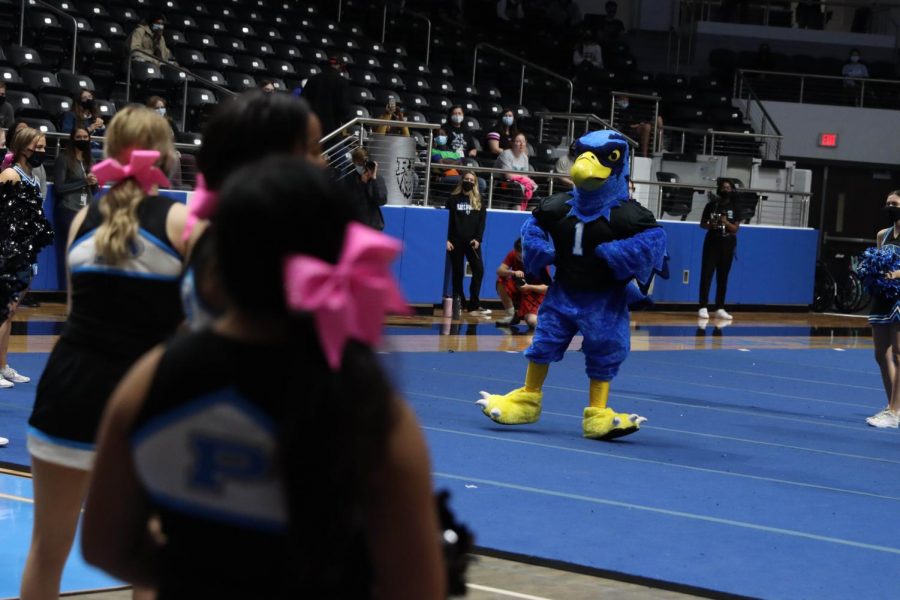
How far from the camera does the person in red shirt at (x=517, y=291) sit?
14.3 m

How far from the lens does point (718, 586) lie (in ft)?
16.7

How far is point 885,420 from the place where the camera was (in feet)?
32.6

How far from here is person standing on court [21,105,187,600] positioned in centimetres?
318

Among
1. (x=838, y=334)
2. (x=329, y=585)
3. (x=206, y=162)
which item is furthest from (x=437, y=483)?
(x=838, y=334)

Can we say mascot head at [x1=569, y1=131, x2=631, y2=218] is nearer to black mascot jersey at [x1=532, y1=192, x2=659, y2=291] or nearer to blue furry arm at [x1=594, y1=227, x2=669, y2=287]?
black mascot jersey at [x1=532, y1=192, x2=659, y2=291]

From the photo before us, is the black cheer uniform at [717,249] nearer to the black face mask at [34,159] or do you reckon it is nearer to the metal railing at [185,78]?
the metal railing at [185,78]

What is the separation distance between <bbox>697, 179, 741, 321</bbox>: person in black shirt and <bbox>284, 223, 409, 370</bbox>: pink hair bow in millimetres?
17147

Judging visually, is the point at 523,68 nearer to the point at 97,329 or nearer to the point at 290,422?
the point at 97,329

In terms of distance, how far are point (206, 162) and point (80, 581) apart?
261 centimetres

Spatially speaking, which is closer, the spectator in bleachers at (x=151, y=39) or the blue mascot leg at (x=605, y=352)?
the blue mascot leg at (x=605, y=352)

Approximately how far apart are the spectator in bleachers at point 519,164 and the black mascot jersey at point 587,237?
907 cm

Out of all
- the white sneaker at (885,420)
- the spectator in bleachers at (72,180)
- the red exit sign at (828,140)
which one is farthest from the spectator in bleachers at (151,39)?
the red exit sign at (828,140)

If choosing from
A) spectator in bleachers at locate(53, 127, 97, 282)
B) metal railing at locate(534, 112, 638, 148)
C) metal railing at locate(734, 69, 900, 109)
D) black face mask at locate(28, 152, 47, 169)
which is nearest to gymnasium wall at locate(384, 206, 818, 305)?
metal railing at locate(534, 112, 638, 148)

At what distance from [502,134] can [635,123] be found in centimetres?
476
